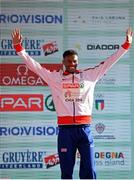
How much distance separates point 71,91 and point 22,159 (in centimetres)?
230

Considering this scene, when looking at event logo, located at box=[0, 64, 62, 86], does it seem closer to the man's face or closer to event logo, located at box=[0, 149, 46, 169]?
event logo, located at box=[0, 149, 46, 169]

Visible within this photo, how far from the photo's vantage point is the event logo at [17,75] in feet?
25.1

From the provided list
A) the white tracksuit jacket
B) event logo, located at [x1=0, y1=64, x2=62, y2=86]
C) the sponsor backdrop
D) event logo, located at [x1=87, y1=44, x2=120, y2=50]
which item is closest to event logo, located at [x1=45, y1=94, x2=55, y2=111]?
the sponsor backdrop

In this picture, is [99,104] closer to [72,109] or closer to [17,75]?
[17,75]

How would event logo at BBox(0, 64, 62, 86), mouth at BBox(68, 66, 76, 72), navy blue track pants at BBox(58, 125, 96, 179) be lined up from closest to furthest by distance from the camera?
navy blue track pants at BBox(58, 125, 96, 179) → mouth at BBox(68, 66, 76, 72) → event logo at BBox(0, 64, 62, 86)

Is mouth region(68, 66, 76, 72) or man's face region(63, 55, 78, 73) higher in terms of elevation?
man's face region(63, 55, 78, 73)

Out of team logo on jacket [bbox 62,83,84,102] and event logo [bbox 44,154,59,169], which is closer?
team logo on jacket [bbox 62,83,84,102]

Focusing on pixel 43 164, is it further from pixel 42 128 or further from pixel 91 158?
pixel 91 158

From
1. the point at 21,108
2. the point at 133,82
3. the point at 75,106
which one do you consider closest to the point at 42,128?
the point at 21,108

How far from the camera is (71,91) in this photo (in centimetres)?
577

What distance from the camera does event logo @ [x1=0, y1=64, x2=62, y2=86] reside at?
7.64m

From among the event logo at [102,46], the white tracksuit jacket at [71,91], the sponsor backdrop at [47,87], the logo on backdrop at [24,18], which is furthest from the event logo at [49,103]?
the white tracksuit jacket at [71,91]

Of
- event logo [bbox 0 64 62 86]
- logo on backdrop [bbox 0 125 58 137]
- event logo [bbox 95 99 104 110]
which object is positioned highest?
event logo [bbox 0 64 62 86]

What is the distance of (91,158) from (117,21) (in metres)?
2.74
